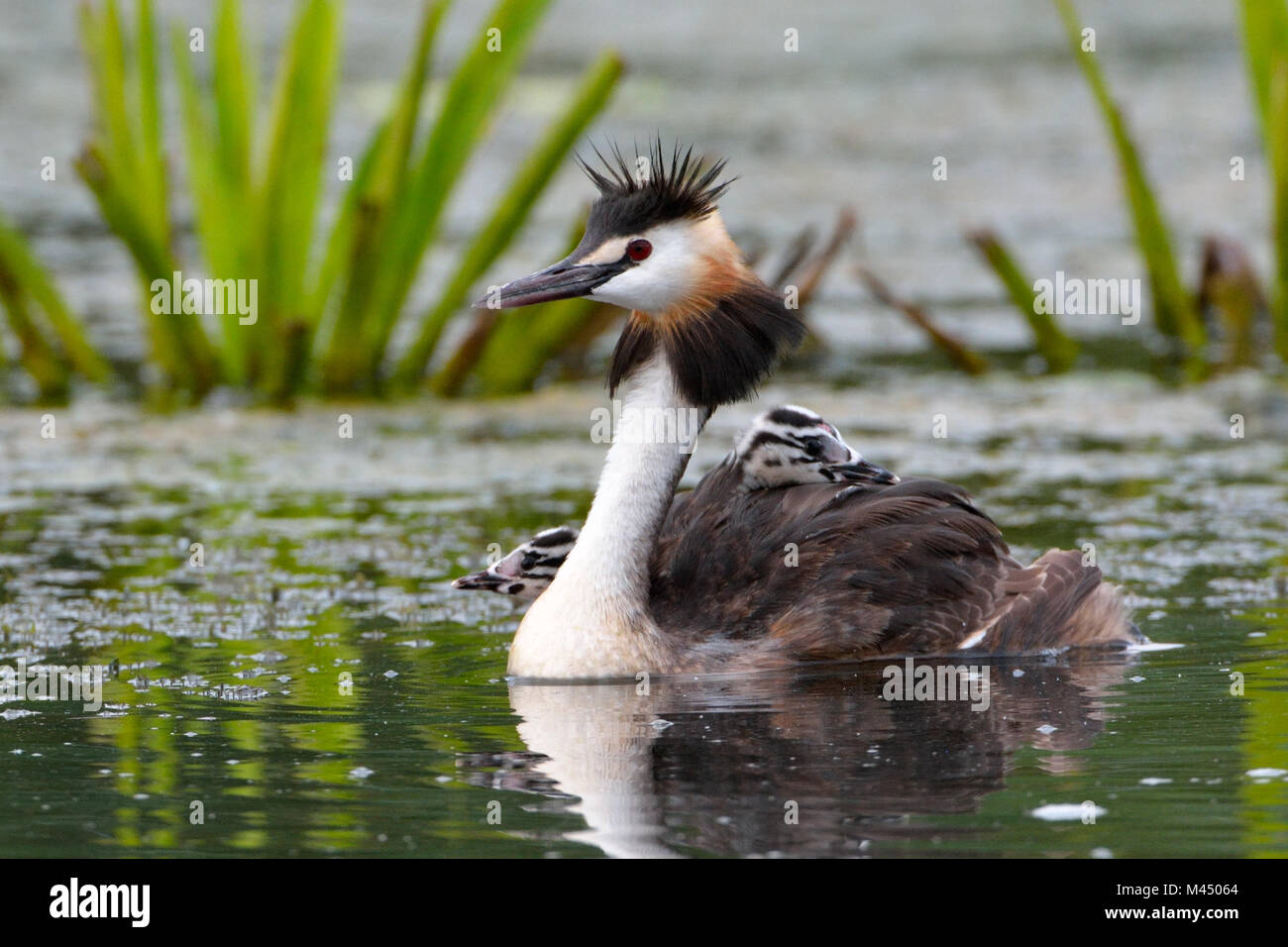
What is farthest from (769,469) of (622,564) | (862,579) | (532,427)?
(532,427)

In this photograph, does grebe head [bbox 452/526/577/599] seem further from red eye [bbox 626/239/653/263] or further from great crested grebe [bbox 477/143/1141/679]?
red eye [bbox 626/239/653/263]

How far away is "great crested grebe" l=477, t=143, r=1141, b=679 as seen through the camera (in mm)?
7227

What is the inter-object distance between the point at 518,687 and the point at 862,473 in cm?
157

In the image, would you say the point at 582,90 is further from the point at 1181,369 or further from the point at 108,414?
the point at 1181,369

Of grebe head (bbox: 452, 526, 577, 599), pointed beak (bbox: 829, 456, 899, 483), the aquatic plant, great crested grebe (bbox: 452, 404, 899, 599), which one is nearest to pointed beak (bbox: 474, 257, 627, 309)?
great crested grebe (bbox: 452, 404, 899, 599)

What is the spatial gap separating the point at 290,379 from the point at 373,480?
120 centimetres

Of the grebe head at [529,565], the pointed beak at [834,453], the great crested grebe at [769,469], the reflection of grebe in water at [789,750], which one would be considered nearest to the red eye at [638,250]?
the great crested grebe at [769,469]

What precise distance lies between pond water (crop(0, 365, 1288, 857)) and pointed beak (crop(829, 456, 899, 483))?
782mm

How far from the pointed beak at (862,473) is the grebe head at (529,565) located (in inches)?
40.4

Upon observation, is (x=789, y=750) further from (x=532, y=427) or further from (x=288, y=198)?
(x=288, y=198)

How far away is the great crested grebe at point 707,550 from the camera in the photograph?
723 centimetres

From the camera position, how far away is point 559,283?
289 inches

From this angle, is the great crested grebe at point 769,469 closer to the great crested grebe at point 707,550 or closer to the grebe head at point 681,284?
the great crested grebe at point 707,550
